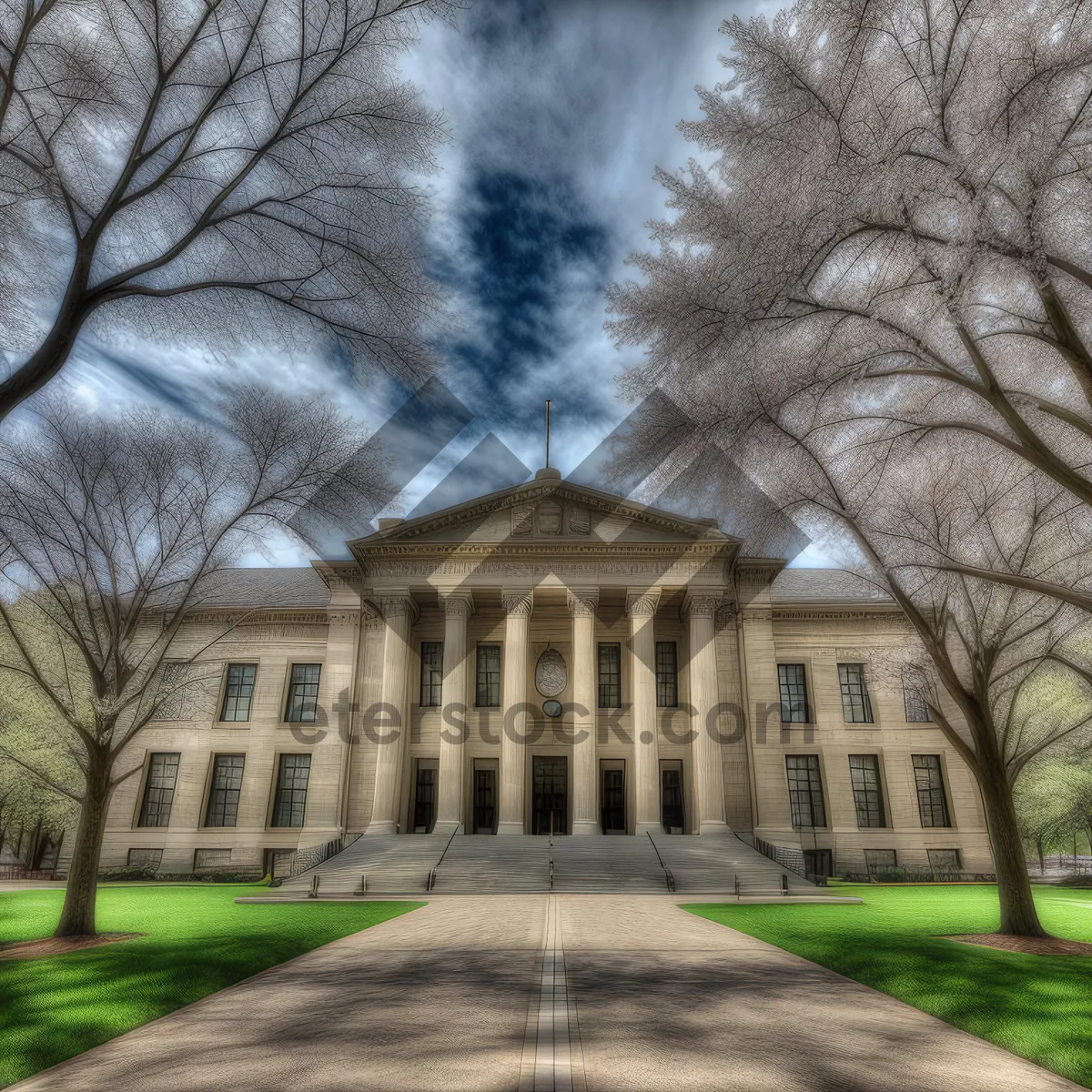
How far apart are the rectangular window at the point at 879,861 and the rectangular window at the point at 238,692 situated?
29666 mm

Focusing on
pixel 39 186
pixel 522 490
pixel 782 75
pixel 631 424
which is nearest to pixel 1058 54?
pixel 782 75

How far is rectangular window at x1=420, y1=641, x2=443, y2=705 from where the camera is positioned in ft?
118

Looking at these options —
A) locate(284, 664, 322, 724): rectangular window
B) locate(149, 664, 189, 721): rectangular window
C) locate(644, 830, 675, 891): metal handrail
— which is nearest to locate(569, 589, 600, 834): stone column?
locate(644, 830, 675, 891): metal handrail

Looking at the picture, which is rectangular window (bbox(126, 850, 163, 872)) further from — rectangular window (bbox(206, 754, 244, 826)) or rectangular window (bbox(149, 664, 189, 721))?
rectangular window (bbox(149, 664, 189, 721))

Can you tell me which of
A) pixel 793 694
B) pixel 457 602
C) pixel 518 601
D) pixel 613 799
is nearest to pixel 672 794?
pixel 613 799

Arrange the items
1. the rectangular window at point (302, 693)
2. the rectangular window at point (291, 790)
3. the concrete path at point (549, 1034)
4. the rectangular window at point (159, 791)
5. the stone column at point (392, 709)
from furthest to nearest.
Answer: the rectangular window at point (302, 693)
the rectangular window at point (159, 791)
the rectangular window at point (291, 790)
the stone column at point (392, 709)
the concrete path at point (549, 1034)

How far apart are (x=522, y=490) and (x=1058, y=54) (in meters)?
27.8

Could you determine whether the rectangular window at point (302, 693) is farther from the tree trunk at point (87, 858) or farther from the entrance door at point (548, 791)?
the tree trunk at point (87, 858)

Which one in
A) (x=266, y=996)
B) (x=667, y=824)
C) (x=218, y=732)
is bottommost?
(x=266, y=996)

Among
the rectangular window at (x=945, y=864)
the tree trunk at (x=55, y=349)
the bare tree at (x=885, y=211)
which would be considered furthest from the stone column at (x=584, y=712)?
the tree trunk at (x=55, y=349)

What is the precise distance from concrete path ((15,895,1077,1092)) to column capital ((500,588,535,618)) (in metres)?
22.0

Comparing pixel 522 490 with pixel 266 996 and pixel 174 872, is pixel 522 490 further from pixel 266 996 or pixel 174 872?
pixel 266 996

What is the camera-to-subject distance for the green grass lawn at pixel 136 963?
23.2ft

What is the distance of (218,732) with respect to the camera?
36.8 metres
